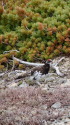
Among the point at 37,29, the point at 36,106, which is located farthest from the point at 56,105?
the point at 37,29

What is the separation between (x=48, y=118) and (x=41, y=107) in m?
0.66

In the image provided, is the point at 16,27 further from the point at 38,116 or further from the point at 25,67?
the point at 38,116

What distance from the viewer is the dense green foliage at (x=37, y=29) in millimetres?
10703

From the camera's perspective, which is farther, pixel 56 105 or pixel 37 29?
pixel 37 29

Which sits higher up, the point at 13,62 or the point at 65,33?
the point at 65,33

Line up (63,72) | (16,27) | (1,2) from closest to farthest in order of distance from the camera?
(63,72), (16,27), (1,2)

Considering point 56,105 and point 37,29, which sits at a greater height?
point 37,29

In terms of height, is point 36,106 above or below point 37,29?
below

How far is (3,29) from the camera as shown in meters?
12.5

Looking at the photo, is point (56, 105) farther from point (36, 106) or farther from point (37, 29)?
point (37, 29)

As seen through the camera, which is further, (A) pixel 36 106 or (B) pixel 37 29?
(B) pixel 37 29

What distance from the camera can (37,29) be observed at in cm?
1140

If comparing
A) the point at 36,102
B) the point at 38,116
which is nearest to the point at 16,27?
the point at 36,102

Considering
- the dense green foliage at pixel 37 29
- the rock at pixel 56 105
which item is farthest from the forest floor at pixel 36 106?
the dense green foliage at pixel 37 29
